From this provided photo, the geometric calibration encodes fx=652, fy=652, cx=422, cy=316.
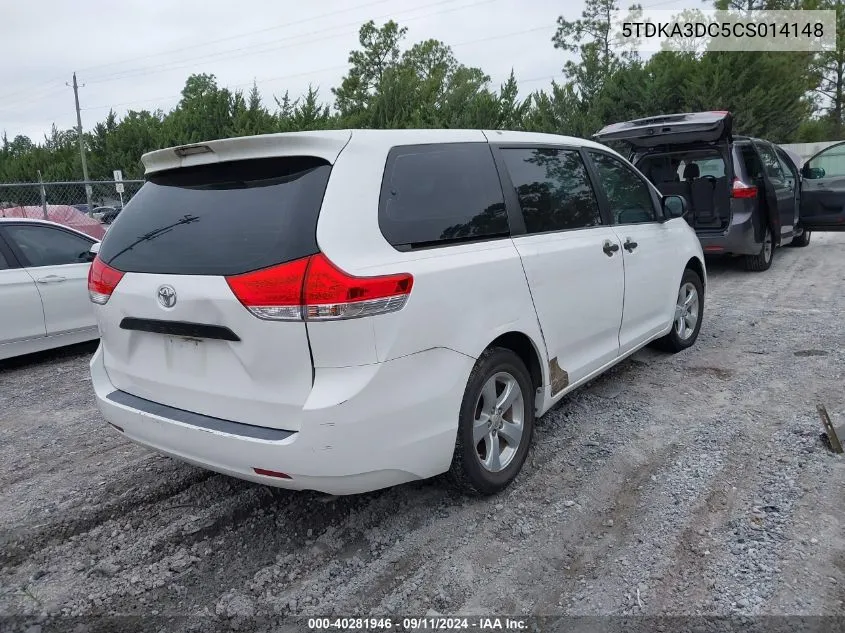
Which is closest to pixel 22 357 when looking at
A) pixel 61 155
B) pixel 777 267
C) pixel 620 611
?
pixel 620 611

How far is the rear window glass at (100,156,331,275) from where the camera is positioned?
2.55m

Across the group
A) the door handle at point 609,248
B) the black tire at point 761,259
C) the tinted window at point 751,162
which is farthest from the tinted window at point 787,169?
the door handle at point 609,248

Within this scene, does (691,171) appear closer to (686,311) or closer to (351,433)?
(686,311)

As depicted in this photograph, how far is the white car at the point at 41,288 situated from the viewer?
5.84 m

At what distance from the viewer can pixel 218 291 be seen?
100 inches

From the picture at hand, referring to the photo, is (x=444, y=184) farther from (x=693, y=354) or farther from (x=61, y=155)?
(x=61, y=155)

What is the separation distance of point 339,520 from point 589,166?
2.69 meters

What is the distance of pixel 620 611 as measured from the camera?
7.92 ft

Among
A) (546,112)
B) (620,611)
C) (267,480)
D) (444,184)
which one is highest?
(546,112)

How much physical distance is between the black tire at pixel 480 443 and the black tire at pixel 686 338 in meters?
2.43

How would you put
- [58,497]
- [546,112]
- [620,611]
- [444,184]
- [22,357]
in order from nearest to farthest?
[620,611], [444,184], [58,497], [22,357], [546,112]

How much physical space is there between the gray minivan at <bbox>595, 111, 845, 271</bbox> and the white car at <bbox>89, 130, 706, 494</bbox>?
513 cm

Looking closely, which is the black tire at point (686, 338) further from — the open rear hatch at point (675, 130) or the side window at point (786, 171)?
the side window at point (786, 171)

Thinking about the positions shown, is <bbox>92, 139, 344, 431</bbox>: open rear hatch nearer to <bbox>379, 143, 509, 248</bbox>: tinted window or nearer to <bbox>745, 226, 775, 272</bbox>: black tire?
<bbox>379, 143, 509, 248</bbox>: tinted window
